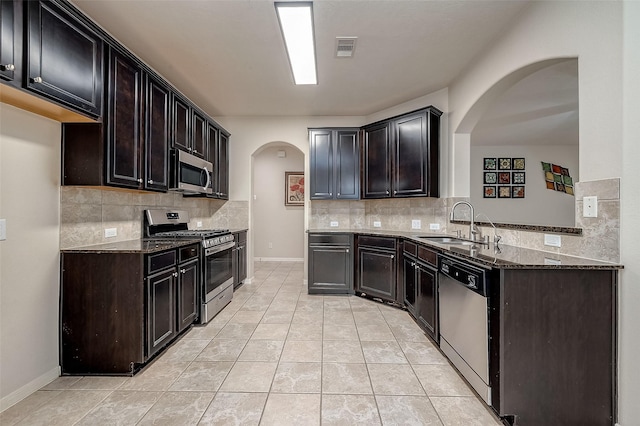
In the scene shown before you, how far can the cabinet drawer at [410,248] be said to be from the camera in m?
2.88

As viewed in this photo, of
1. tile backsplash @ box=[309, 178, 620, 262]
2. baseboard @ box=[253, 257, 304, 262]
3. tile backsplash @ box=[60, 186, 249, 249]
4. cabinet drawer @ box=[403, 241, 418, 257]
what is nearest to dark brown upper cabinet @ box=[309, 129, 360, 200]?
tile backsplash @ box=[309, 178, 620, 262]

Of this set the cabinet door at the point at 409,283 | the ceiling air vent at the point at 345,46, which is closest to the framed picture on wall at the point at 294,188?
the cabinet door at the point at 409,283

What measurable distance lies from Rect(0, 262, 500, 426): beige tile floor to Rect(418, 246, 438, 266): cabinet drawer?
2.38 feet

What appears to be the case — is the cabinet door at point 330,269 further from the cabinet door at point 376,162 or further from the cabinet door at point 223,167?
the cabinet door at point 223,167

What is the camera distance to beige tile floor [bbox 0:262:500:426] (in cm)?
159

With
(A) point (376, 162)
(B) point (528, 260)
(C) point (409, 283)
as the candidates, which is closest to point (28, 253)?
(B) point (528, 260)

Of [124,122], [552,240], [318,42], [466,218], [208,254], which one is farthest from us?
[466,218]

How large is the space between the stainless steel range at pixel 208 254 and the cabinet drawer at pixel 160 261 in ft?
1.61

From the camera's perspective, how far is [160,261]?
2.21 metres

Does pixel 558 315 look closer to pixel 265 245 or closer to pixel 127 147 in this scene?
pixel 127 147

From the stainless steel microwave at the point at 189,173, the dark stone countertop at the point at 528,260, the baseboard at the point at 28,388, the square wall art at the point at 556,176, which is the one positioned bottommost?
the baseboard at the point at 28,388

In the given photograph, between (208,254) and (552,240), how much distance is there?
2944 millimetres

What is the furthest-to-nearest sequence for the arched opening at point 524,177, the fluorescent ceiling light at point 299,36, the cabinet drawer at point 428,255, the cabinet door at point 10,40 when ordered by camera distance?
the arched opening at point 524,177 → the cabinet drawer at point 428,255 → the fluorescent ceiling light at point 299,36 → the cabinet door at point 10,40

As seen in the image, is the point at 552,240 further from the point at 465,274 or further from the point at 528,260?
the point at 465,274
